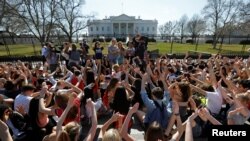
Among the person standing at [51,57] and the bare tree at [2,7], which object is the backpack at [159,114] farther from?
the bare tree at [2,7]

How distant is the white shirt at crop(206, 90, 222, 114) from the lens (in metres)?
6.40

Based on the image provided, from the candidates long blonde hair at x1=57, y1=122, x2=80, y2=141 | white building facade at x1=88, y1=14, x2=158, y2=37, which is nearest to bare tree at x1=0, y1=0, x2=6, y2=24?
long blonde hair at x1=57, y1=122, x2=80, y2=141

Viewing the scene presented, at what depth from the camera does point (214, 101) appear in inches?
254

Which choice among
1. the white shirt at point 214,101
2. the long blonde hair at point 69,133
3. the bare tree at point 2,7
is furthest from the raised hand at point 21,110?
the bare tree at point 2,7

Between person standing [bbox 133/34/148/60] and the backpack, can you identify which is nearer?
the backpack

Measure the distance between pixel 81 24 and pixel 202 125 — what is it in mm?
53687

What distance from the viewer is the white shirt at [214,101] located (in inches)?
252

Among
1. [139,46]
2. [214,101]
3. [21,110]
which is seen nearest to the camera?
[21,110]

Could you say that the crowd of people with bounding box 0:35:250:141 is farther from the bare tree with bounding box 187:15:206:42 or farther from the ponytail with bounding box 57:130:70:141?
the bare tree with bounding box 187:15:206:42

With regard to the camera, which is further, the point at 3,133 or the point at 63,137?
the point at 3,133

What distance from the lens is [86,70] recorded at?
8195 mm

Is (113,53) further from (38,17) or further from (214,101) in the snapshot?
(38,17)

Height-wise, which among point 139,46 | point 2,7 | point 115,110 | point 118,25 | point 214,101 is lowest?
point 214,101

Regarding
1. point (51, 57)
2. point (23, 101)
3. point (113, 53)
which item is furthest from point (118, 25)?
point (23, 101)
